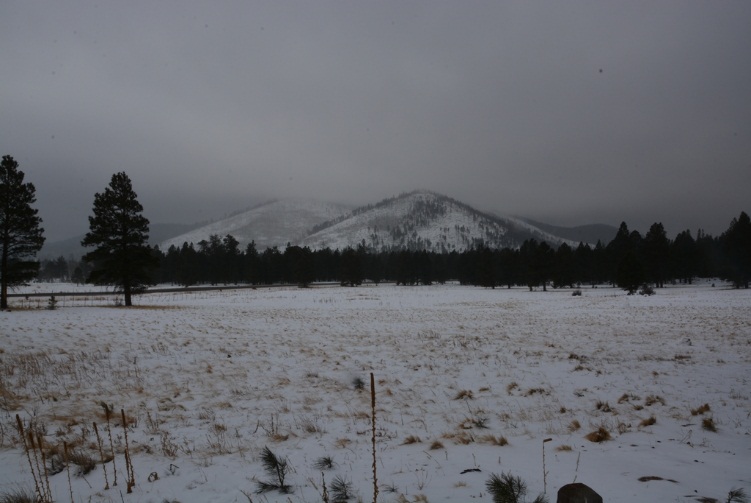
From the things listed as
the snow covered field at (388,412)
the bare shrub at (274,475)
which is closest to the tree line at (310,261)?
the snow covered field at (388,412)

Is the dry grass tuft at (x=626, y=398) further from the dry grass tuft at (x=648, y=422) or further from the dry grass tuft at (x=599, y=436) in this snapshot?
the dry grass tuft at (x=599, y=436)

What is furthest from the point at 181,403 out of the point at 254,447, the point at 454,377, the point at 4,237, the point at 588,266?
the point at 588,266

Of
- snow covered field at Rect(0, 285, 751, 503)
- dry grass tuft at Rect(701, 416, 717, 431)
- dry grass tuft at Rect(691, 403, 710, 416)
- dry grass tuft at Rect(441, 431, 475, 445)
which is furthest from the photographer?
dry grass tuft at Rect(691, 403, 710, 416)

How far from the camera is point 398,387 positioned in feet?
27.0

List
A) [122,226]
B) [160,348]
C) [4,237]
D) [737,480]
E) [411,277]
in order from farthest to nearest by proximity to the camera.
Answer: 1. [411,277]
2. [122,226]
3. [4,237]
4. [160,348]
5. [737,480]

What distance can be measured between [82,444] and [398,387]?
554 cm

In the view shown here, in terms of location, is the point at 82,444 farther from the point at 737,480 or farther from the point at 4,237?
the point at 4,237

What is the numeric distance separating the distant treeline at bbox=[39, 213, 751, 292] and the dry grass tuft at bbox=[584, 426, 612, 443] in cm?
5283

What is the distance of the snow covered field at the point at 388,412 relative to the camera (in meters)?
4.14

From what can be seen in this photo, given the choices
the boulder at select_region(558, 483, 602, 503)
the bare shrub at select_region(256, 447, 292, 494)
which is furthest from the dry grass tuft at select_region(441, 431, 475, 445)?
the boulder at select_region(558, 483, 602, 503)

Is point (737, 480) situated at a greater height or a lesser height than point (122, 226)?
lesser

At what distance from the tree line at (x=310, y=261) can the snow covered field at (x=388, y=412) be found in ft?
56.6

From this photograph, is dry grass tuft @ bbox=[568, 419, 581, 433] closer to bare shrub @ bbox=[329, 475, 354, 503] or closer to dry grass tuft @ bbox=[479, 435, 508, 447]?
dry grass tuft @ bbox=[479, 435, 508, 447]

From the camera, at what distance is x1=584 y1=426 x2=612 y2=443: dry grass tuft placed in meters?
5.16
